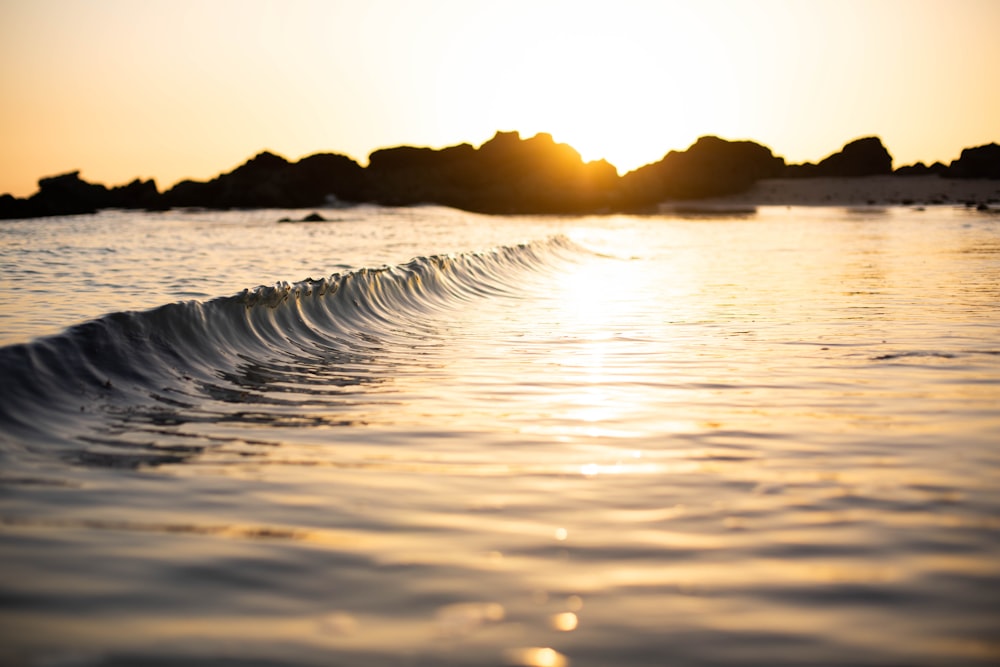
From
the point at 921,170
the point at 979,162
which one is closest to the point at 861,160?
the point at 921,170

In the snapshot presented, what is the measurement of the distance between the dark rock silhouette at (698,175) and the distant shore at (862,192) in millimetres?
1493

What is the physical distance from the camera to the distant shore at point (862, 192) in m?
82.7

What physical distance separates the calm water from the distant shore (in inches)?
3159

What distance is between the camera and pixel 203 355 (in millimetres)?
7113

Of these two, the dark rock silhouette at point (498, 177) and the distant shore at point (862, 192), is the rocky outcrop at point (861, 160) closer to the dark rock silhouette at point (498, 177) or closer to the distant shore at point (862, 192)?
the distant shore at point (862, 192)

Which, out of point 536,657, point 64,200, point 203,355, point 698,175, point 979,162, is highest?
point 698,175

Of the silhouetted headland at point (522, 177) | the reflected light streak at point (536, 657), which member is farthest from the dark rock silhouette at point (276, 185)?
the reflected light streak at point (536, 657)

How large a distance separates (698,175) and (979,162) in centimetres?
3072

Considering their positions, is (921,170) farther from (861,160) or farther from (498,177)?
(498,177)

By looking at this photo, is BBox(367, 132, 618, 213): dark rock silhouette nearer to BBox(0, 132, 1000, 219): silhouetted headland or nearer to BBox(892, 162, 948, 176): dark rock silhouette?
BBox(0, 132, 1000, 219): silhouetted headland

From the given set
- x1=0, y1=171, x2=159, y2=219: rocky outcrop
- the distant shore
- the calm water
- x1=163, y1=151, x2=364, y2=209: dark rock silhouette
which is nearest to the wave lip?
the calm water

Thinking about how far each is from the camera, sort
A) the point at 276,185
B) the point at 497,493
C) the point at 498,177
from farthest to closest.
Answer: the point at 498,177 < the point at 276,185 < the point at 497,493

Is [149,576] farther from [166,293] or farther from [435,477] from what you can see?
[166,293]

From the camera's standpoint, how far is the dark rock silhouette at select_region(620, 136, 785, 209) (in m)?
102
